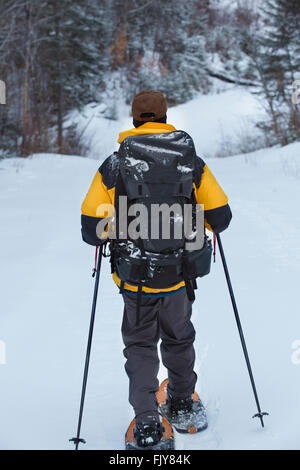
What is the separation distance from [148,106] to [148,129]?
0.42 ft

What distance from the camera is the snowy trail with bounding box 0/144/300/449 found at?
2377 mm

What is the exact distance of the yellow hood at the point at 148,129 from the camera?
6.81 ft

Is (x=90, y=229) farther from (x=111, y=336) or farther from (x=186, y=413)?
(x=111, y=336)

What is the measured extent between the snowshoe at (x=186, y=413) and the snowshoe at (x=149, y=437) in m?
0.13

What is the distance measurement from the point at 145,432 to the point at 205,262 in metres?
0.92

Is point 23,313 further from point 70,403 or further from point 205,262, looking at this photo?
point 205,262

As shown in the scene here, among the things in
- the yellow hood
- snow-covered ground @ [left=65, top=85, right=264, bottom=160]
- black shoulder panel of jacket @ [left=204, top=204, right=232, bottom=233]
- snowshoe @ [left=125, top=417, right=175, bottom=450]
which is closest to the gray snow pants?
snowshoe @ [left=125, top=417, right=175, bottom=450]

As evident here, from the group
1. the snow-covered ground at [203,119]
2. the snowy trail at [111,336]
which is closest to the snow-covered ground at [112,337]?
the snowy trail at [111,336]

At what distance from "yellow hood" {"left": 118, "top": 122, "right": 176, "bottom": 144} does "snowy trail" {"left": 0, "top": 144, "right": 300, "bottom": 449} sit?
1.61 meters

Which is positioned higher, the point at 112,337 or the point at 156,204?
the point at 156,204

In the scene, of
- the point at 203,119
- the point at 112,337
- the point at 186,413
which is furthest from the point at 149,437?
the point at 203,119

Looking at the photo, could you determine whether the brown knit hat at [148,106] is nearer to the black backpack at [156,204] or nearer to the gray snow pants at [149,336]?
the black backpack at [156,204]

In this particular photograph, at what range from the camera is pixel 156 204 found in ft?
6.65

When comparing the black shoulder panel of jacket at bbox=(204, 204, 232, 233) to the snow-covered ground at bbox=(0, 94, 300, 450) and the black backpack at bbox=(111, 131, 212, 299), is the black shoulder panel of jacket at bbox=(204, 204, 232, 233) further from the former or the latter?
the snow-covered ground at bbox=(0, 94, 300, 450)
